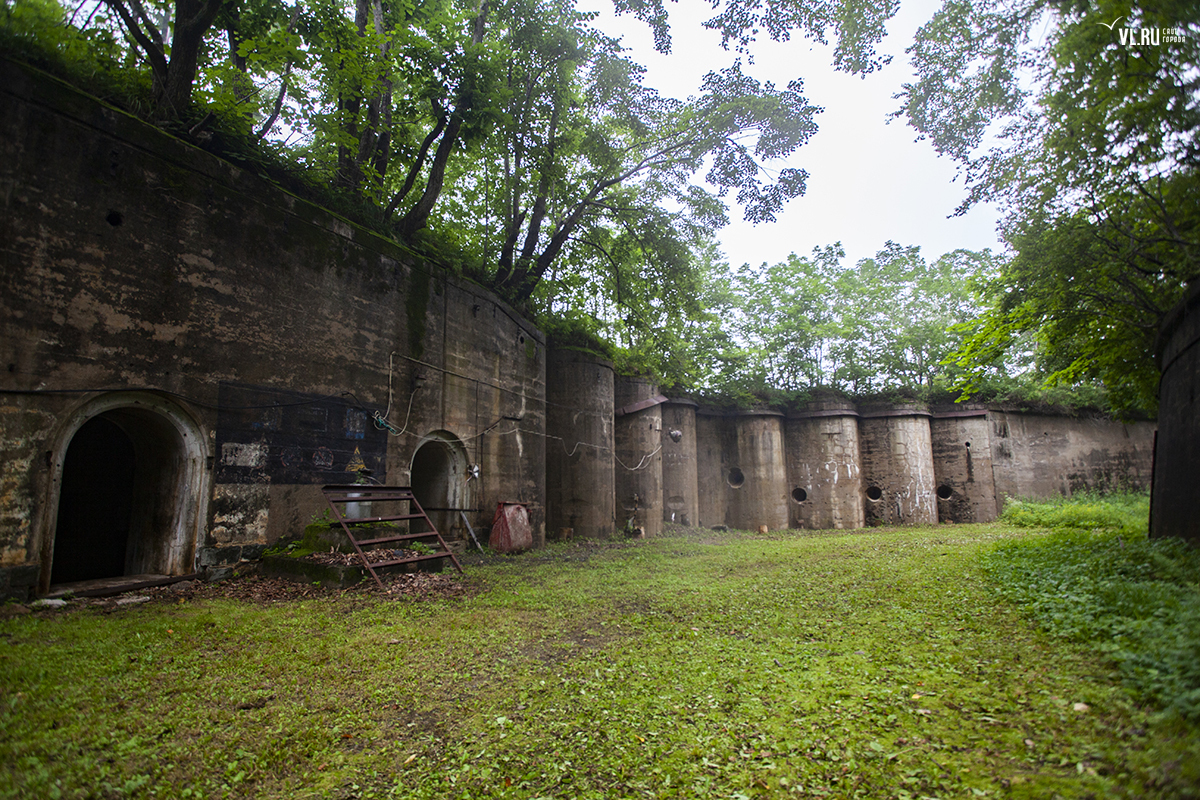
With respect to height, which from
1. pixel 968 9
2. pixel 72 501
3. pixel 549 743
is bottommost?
pixel 549 743

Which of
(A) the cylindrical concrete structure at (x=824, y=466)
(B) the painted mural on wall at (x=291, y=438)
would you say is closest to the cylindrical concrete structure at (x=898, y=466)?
(A) the cylindrical concrete structure at (x=824, y=466)

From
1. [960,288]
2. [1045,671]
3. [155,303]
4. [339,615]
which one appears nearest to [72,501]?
[155,303]

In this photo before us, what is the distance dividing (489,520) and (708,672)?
8507 mm

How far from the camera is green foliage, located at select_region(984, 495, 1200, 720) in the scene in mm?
2957

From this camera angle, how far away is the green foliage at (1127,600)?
2.96 metres

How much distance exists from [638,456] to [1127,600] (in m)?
13.5

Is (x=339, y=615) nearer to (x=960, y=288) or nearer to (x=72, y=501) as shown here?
(x=72, y=501)

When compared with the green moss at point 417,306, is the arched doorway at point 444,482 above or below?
below

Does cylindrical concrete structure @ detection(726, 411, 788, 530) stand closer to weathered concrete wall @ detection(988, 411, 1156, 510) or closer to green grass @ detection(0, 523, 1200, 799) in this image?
weathered concrete wall @ detection(988, 411, 1156, 510)

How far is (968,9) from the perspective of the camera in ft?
21.2

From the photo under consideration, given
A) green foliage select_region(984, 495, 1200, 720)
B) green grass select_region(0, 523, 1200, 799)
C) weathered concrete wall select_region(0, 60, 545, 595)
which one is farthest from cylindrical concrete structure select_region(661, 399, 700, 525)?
green grass select_region(0, 523, 1200, 799)

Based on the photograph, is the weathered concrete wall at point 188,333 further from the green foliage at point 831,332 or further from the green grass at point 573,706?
the green foliage at point 831,332

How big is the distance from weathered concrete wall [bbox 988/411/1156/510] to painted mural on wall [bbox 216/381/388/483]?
21685 millimetres

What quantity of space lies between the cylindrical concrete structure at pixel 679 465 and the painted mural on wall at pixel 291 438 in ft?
36.5
